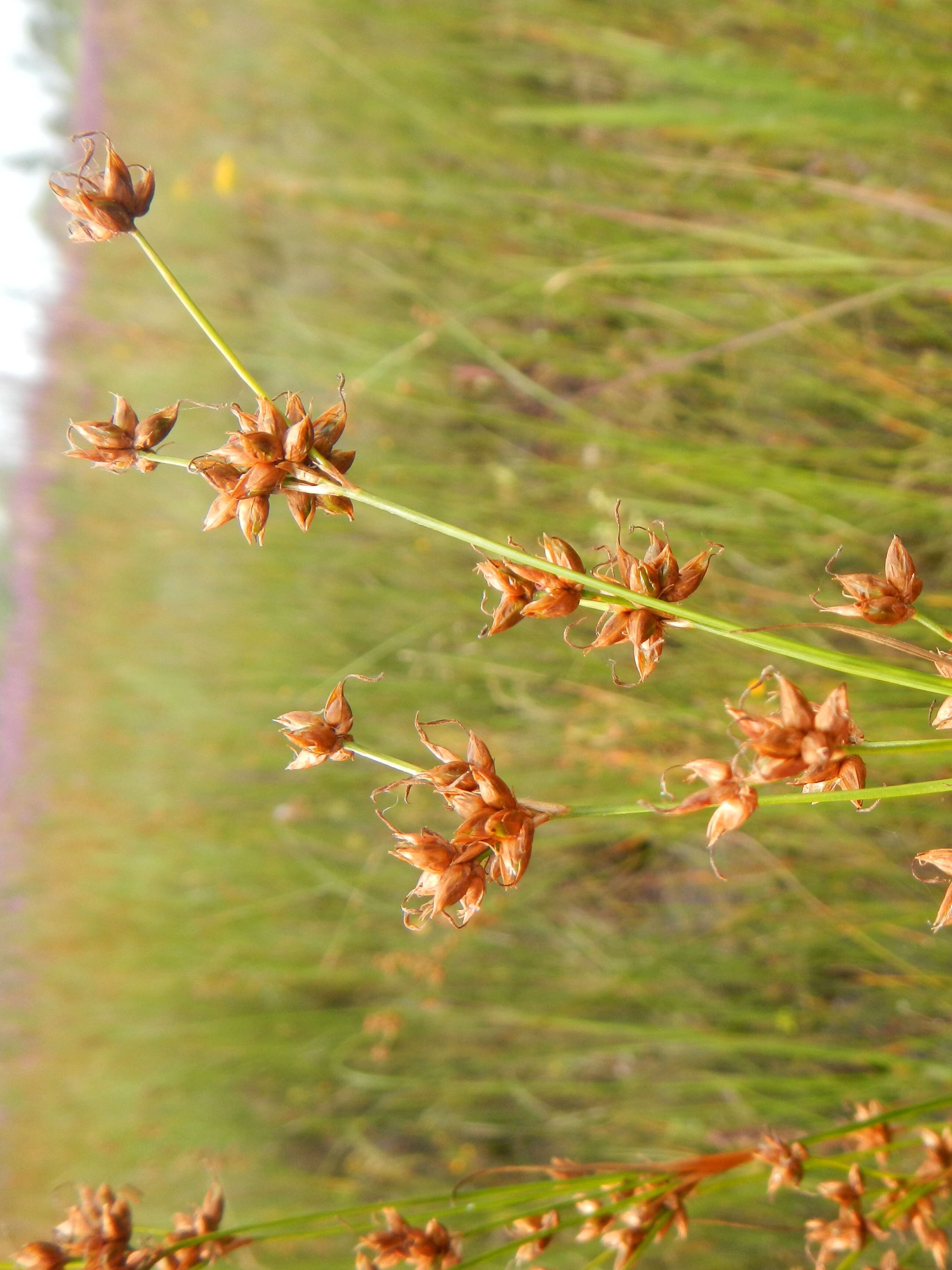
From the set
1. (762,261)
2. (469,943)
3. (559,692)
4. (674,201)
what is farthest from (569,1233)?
(674,201)

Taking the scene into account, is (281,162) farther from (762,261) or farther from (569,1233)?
(569,1233)

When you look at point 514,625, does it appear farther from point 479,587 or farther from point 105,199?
point 479,587

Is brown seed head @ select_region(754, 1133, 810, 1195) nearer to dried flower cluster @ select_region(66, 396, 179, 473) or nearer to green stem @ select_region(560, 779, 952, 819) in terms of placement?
green stem @ select_region(560, 779, 952, 819)

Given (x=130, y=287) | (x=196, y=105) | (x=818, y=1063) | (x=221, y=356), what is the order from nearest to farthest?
(x=818, y=1063), (x=221, y=356), (x=196, y=105), (x=130, y=287)

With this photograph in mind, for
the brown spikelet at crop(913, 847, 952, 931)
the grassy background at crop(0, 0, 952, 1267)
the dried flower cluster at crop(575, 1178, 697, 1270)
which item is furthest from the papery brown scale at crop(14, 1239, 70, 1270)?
the grassy background at crop(0, 0, 952, 1267)

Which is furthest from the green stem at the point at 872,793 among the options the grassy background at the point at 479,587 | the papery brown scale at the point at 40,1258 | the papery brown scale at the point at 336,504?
the grassy background at the point at 479,587
